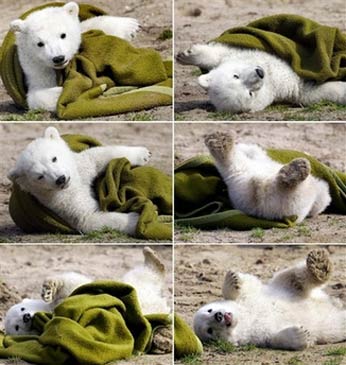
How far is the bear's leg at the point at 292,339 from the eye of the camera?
7.20 m

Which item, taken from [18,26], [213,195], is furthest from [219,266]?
[18,26]

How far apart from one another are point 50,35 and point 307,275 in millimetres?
2092

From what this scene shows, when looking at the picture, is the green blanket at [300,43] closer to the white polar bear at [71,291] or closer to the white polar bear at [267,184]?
the white polar bear at [267,184]

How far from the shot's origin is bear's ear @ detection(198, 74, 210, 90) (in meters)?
8.17

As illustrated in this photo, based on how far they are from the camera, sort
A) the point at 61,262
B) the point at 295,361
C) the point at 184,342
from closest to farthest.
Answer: the point at 295,361 < the point at 184,342 < the point at 61,262

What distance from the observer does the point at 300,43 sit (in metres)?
8.45

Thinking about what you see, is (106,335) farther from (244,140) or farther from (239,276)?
(244,140)

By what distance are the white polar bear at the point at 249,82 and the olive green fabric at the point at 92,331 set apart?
149 centimetres

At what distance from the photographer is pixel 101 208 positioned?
7.91m

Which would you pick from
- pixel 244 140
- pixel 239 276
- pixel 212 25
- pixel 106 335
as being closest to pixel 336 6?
pixel 212 25

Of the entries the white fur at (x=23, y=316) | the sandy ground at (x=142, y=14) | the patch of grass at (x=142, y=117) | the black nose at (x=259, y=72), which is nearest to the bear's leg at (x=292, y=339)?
the white fur at (x=23, y=316)

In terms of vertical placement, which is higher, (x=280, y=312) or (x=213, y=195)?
(x=213, y=195)

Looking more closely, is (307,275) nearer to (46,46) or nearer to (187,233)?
(187,233)

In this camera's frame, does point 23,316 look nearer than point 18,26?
Yes
